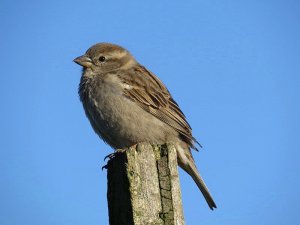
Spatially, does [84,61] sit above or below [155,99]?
above

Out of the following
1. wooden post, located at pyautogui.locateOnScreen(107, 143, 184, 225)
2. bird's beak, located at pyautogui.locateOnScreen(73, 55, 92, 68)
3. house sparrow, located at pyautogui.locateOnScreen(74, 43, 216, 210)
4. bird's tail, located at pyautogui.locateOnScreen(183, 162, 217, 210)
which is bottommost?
wooden post, located at pyautogui.locateOnScreen(107, 143, 184, 225)

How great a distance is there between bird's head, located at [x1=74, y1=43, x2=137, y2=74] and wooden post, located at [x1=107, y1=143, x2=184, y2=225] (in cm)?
425

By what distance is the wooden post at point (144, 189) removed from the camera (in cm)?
312

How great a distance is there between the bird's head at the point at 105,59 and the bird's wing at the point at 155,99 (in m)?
0.48

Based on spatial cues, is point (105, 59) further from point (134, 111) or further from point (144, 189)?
point (144, 189)

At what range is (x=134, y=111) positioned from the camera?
21.9 feet

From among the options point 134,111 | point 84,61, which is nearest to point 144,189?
point 134,111

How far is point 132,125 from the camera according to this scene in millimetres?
6492

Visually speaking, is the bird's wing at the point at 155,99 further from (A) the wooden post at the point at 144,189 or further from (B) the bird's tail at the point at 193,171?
(A) the wooden post at the point at 144,189

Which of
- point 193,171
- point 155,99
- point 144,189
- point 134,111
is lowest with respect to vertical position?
point 144,189

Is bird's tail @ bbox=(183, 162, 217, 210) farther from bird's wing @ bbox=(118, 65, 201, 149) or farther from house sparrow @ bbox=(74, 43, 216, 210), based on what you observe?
bird's wing @ bbox=(118, 65, 201, 149)

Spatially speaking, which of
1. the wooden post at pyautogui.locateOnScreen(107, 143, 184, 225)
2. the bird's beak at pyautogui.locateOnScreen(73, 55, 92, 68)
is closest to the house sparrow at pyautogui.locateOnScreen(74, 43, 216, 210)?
the bird's beak at pyautogui.locateOnScreen(73, 55, 92, 68)

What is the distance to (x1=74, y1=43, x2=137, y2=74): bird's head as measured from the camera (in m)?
7.62

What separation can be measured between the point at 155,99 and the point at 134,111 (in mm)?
493
